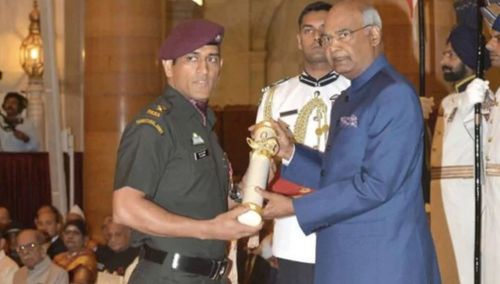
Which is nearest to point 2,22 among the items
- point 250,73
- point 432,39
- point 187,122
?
point 250,73

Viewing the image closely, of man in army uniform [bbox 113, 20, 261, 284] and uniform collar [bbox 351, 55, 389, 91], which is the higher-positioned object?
uniform collar [bbox 351, 55, 389, 91]

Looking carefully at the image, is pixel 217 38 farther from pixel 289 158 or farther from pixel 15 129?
pixel 15 129

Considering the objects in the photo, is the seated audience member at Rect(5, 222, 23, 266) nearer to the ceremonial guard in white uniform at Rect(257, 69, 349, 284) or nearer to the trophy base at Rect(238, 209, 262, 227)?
the ceremonial guard in white uniform at Rect(257, 69, 349, 284)

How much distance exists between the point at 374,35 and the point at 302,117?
1.23m

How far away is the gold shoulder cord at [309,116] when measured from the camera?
5.93 metres

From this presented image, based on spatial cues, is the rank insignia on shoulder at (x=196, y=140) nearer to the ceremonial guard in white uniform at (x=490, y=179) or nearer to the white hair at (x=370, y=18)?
the white hair at (x=370, y=18)

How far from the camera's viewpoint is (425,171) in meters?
4.86

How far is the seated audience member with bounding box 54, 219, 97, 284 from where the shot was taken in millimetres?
9133

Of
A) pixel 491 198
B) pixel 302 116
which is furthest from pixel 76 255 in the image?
pixel 302 116

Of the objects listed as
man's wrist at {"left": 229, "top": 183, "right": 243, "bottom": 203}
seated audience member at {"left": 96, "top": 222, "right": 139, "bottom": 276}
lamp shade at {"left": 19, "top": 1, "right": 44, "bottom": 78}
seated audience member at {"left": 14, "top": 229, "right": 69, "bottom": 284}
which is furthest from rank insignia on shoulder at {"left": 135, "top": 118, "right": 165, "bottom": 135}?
lamp shade at {"left": 19, "top": 1, "right": 44, "bottom": 78}

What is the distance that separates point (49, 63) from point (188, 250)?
6.96 meters

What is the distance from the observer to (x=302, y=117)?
5961 mm

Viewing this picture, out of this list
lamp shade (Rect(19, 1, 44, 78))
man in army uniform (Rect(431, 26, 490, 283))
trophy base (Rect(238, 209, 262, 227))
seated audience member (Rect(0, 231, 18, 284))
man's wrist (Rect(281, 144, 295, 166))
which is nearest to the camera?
trophy base (Rect(238, 209, 262, 227))

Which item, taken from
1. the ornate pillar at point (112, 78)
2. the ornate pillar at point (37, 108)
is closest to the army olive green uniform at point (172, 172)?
the ornate pillar at point (112, 78)
